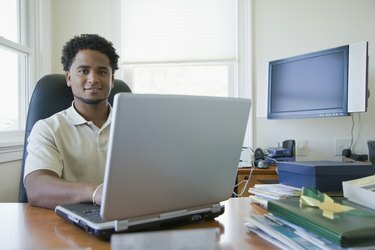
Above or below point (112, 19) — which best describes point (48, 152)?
below

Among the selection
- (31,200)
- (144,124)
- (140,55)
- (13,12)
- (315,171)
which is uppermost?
(13,12)

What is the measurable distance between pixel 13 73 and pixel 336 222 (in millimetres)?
2223

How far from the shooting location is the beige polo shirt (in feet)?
3.94

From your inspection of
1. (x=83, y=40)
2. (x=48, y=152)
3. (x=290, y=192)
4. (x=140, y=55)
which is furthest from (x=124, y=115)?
(x=140, y=55)

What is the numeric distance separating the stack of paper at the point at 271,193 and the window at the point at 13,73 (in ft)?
5.00

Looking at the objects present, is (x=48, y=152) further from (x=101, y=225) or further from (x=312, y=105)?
(x=312, y=105)

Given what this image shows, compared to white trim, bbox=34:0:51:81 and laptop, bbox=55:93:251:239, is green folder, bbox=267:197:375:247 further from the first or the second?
white trim, bbox=34:0:51:81

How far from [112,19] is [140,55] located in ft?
1.18

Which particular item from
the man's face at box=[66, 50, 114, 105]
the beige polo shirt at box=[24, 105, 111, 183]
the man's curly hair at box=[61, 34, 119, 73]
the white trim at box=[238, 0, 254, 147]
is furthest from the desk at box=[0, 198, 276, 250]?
the white trim at box=[238, 0, 254, 147]

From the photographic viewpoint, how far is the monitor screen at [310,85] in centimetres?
201

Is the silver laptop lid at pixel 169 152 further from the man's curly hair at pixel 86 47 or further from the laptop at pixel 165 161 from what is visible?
the man's curly hair at pixel 86 47

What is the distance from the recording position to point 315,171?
0.89m

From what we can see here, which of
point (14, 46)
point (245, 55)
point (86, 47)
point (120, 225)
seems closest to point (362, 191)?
point (120, 225)

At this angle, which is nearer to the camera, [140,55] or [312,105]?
[312,105]
